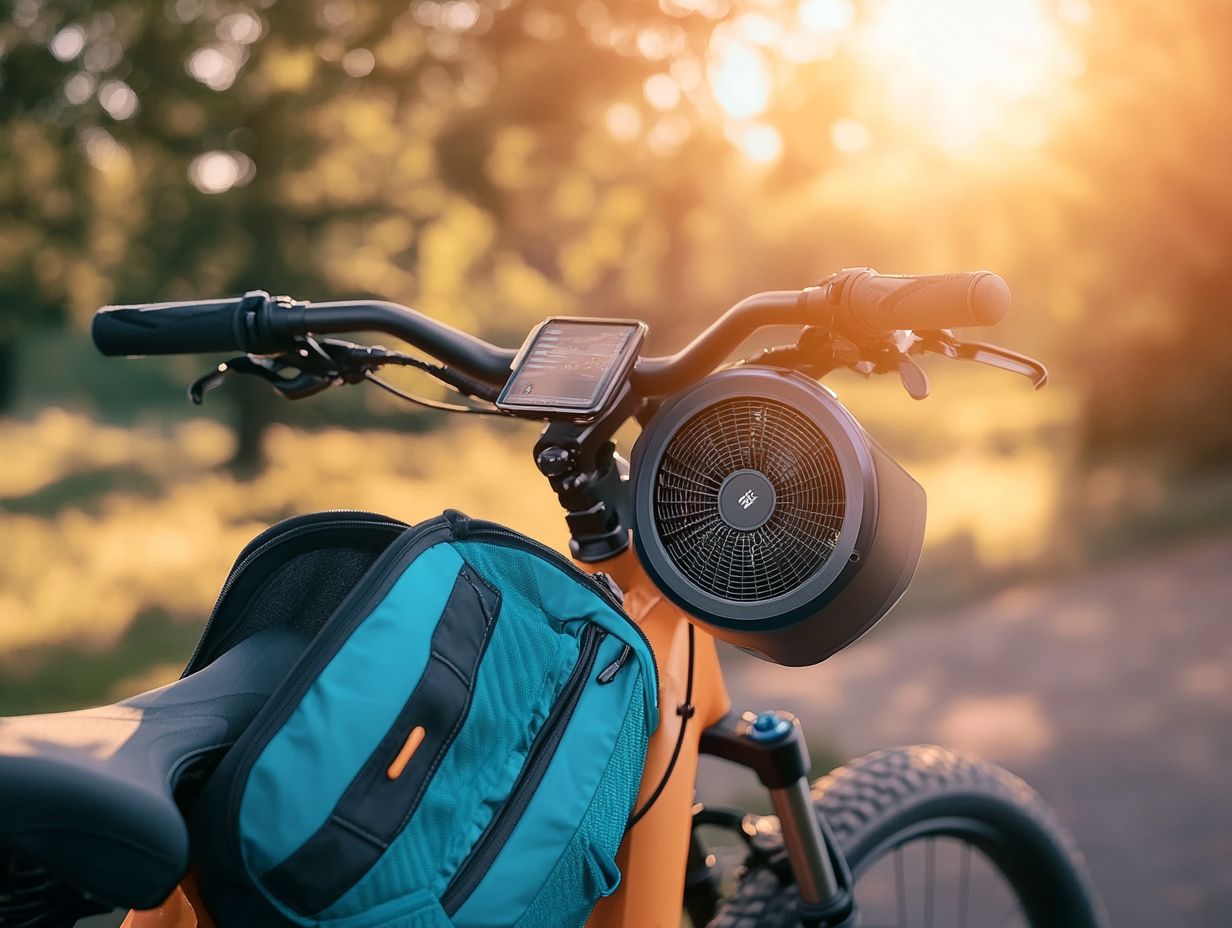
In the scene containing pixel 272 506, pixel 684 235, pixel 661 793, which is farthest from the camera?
pixel 684 235

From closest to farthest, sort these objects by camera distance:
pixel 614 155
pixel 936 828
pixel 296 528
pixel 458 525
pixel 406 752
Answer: pixel 406 752 < pixel 458 525 < pixel 296 528 < pixel 936 828 < pixel 614 155

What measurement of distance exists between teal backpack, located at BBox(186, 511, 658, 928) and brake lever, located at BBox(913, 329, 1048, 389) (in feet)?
1.74

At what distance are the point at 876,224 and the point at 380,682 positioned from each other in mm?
7157

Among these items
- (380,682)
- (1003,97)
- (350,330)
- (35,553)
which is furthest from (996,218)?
(380,682)

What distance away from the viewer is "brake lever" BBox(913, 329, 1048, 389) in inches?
61.7

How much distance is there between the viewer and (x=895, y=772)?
204 centimetres

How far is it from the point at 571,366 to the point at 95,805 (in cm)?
77

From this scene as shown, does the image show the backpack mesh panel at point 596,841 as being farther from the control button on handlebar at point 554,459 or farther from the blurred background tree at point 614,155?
the blurred background tree at point 614,155

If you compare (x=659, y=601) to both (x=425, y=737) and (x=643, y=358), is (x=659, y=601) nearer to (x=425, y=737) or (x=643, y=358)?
(x=643, y=358)

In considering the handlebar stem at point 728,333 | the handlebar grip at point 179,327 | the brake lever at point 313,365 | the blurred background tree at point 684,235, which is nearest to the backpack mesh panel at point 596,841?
the handlebar stem at point 728,333

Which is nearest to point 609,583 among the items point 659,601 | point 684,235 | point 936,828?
point 659,601

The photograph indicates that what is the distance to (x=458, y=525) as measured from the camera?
1419 mm

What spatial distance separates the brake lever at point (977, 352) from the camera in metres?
1.57

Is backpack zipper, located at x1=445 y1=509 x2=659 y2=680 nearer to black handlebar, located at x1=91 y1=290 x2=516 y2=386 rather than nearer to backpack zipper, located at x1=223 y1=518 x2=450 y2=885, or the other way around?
backpack zipper, located at x1=223 y1=518 x2=450 y2=885
